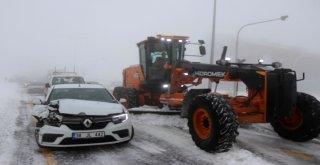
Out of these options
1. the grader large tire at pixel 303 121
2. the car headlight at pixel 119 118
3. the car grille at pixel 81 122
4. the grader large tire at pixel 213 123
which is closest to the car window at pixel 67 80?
the car headlight at pixel 119 118

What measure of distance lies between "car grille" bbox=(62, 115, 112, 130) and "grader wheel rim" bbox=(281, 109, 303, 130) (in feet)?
13.8

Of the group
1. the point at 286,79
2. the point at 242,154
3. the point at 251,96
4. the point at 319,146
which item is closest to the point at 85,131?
the point at 242,154

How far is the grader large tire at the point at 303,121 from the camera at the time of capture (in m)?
7.75

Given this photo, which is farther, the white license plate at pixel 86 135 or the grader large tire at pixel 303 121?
the grader large tire at pixel 303 121

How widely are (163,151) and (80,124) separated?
171cm

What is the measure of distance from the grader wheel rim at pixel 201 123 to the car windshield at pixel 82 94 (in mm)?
Result: 2175

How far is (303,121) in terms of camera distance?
795 centimetres

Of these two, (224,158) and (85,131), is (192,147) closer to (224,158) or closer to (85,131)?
(224,158)

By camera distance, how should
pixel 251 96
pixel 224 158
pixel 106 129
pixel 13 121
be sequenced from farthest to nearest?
pixel 13 121
pixel 251 96
pixel 106 129
pixel 224 158

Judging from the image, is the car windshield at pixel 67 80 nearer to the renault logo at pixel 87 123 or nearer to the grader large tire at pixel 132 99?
the grader large tire at pixel 132 99

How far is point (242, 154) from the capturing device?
6656 millimetres

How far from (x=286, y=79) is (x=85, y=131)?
401 centimetres

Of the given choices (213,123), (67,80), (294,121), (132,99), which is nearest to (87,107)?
(213,123)

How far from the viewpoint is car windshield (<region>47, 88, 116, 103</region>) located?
8607 mm
